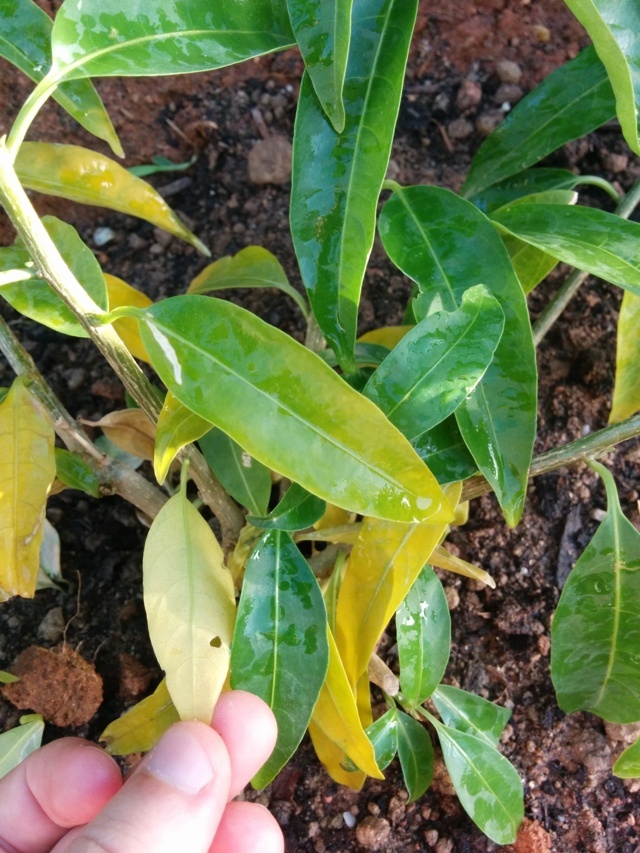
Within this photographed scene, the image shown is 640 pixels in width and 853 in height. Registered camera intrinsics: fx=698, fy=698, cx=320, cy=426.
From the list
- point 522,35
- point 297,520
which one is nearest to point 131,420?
point 297,520

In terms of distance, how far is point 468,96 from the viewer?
5.01ft

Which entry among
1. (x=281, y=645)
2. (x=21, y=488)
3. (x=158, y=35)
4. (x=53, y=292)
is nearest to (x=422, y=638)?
(x=281, y=645)

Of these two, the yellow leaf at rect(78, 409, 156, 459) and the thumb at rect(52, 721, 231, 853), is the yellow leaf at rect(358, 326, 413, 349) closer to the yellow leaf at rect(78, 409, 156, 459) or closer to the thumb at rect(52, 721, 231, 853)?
the yellow leaf at rect(78, 409, 156, 459)

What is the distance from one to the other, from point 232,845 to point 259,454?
55 centimetres

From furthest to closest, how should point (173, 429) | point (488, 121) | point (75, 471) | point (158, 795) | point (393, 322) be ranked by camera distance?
point (488, 121) → point (393, 322) → point (75, 471) → point (173, 429) → point (158, 795)

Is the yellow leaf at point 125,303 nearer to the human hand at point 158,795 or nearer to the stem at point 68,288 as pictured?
the stem at point 68,288

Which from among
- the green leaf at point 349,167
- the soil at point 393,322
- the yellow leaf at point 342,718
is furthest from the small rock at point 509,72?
the yellow leaf at point 342,718

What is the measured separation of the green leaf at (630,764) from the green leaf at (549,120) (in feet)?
2.96

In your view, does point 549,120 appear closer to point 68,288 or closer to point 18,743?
point 68,288

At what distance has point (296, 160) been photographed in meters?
0.85

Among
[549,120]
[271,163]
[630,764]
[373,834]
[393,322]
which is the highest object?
[549,120]

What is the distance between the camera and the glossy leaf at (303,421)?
70 centimetres

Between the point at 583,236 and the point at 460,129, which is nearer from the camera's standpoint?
the point at 583,236

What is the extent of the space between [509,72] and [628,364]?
2.76ft
